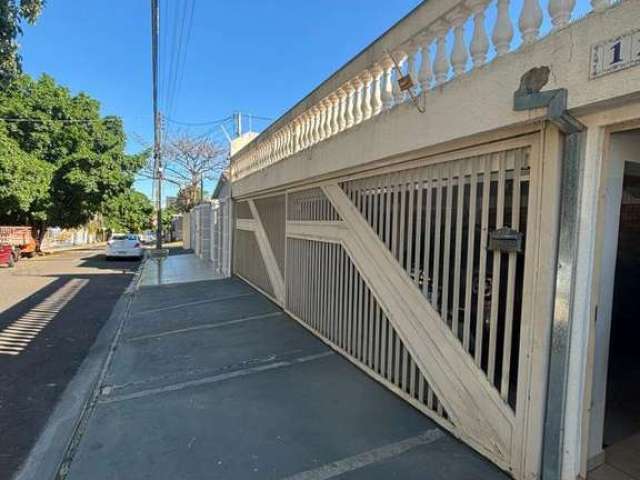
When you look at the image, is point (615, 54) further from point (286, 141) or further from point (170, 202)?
point (170, 202)

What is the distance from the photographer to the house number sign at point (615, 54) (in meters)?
1.92

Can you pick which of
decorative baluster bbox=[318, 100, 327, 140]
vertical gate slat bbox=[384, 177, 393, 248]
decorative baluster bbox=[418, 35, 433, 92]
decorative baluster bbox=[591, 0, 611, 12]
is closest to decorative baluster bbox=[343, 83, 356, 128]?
decorative baluster bbox=[318, 100, 327, 140]

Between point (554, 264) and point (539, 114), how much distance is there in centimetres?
87

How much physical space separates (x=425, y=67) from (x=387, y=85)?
66 cm

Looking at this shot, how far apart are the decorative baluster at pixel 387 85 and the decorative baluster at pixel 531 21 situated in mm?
1548

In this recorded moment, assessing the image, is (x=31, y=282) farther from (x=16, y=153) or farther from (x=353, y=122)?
(x=353, y=122)

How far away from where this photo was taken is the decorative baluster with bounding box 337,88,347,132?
15.8 feet

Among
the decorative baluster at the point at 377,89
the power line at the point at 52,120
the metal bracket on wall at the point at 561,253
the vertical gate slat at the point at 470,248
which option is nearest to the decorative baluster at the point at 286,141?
the decorative baluster at the point at 377,89

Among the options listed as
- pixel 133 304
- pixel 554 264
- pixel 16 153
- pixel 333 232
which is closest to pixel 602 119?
pixel 554 264

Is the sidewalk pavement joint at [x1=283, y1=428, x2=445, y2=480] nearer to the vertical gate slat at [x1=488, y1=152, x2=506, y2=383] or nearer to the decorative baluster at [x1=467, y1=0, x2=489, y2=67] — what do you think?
the vertical gate slat at [x1=488, y1=152, x2=506, y2=383]

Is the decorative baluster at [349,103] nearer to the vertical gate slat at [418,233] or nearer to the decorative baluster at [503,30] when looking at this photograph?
the vertical gate slat at [418,233]

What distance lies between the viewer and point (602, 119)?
2160 millimetres

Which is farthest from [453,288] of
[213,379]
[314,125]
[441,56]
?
[314,125]

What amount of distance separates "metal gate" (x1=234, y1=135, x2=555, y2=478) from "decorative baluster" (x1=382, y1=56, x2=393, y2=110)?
2.11 feet
